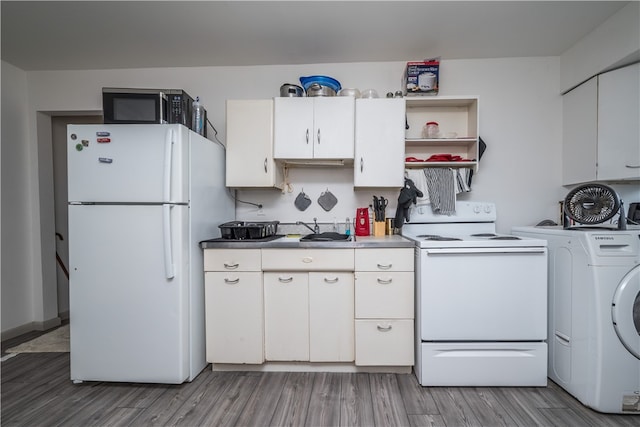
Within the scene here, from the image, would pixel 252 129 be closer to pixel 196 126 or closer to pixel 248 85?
pixel 196 126

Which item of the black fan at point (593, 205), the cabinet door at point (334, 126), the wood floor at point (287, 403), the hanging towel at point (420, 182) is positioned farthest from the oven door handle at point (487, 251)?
the cabinet door at point (334, 126)

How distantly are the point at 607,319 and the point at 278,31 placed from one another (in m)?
2.78

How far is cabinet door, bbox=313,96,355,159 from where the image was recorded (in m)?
2.12

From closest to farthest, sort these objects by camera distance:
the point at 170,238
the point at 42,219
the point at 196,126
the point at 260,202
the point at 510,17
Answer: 1. the point at 170,238
2. the point at 510,17
3. the point at 196,126
4. the point at 260,202
5. the point at 42,219

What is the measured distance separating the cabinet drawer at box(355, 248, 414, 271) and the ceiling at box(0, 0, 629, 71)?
1627 mm

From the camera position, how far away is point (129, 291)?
172 cm

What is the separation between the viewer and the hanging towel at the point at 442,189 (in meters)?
2.24

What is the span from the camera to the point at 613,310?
1.49 metres

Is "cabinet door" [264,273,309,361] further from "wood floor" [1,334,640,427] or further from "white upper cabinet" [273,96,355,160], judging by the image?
"white upper cabinet" [273,96,355,160]

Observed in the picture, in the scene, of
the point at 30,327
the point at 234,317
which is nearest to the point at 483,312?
the point at 234,317

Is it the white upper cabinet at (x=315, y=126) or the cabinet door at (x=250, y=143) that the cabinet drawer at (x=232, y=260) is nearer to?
the cabinet door at (x=250, y=143)

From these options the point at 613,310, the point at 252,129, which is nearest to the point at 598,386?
the point at 613,310

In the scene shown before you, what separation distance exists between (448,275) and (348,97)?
1479 millimetres

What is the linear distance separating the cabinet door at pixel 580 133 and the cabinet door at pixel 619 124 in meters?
0.05
